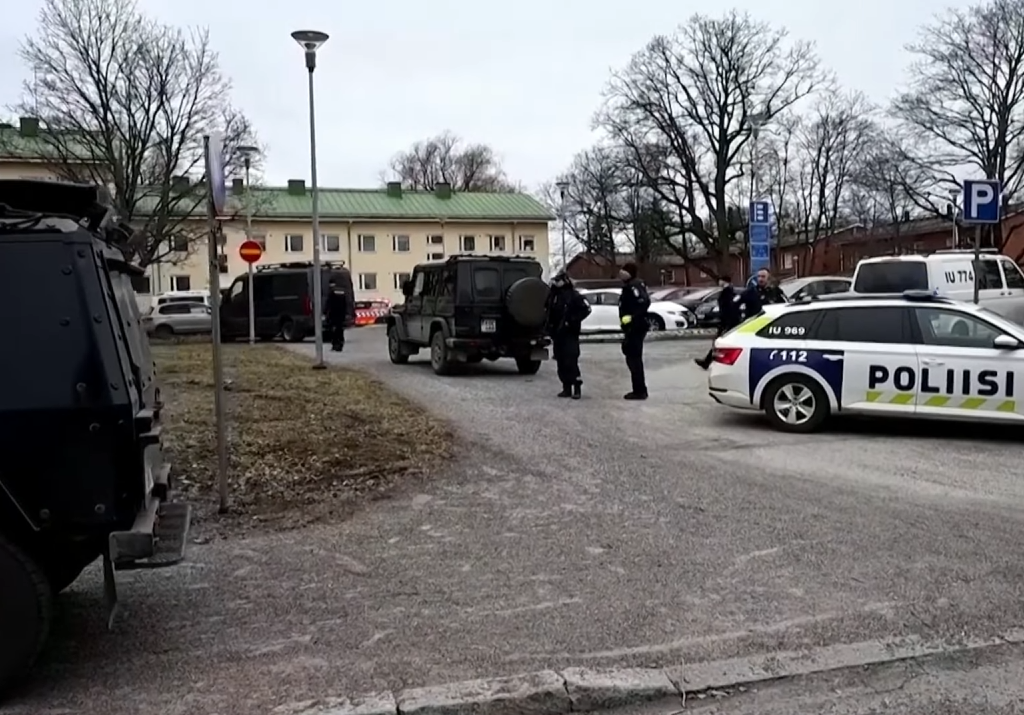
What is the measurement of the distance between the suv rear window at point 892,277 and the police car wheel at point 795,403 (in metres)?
10.6

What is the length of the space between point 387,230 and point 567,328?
187 ft

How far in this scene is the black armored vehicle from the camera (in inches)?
159

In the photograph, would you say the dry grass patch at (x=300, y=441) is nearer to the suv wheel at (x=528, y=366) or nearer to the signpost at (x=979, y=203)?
the suv wheel at (x=528, y=366)

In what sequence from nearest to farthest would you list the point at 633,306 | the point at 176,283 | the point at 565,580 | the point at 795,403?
the point at 565,580 < the point at 795,403 < the point at 633,306 < the point at 176,283

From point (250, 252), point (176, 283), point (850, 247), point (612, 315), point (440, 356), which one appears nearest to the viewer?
point (440, 356)

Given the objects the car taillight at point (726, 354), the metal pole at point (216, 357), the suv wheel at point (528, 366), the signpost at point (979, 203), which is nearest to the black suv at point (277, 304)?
the suv wheel at point (528, 366)

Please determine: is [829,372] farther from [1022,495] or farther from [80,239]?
[80,239]

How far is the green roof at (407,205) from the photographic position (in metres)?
67.6

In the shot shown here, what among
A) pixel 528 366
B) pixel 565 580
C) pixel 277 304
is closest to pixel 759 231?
pixel 528 366

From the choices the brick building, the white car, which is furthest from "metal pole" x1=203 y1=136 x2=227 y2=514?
the brick building

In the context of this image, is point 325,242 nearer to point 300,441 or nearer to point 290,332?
point 290,332

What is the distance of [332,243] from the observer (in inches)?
2662

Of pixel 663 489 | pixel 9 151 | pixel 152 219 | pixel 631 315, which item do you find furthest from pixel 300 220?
pixel 663 489

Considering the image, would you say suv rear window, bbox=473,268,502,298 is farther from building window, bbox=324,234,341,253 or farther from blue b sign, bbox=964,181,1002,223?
building window, bbox=324,234,341,253
